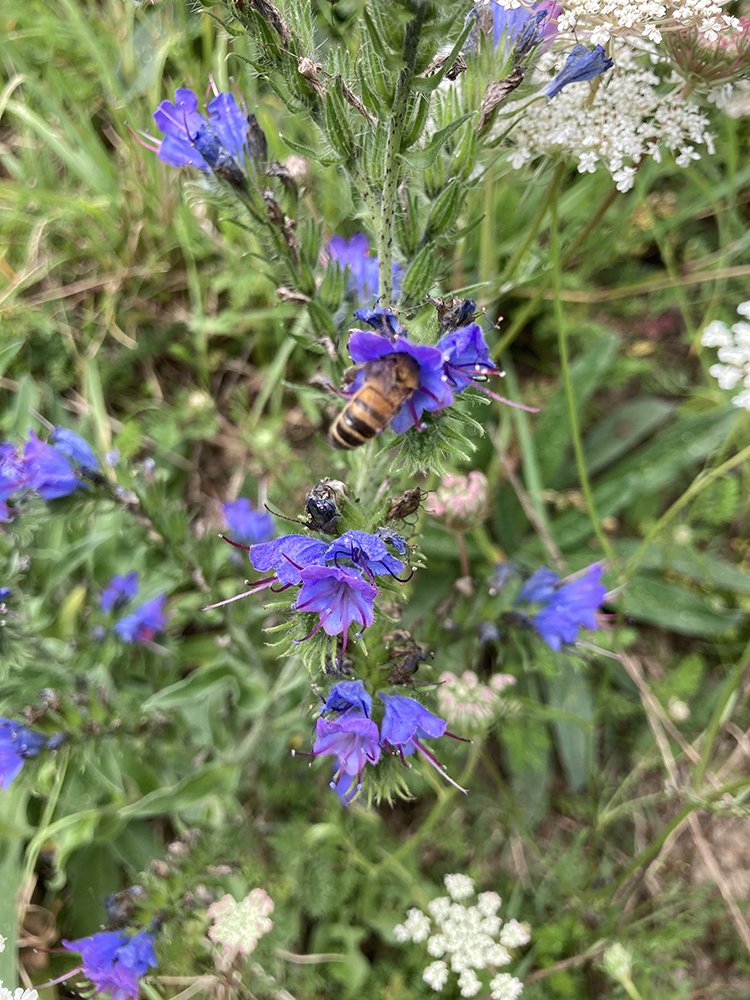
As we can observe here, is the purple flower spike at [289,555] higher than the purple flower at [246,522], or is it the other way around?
the purple flower spike at [289,555]

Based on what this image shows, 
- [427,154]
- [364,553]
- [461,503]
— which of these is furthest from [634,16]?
[461,503]

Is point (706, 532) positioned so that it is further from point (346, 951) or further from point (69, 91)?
point (69, 91)

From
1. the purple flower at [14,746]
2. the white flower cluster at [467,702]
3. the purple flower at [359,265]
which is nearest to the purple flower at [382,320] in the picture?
the purple flower at [359,265]

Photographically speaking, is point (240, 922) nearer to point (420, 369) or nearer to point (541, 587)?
point (541, 587)

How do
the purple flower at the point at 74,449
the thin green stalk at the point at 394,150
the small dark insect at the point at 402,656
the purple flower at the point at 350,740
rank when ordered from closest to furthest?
1. the thin green stalk at the point at 394,150
2. the purple flower at the point at 350,740
3. the small dark insect at the point at 402,656
4. the purple flower at the point at 74,449

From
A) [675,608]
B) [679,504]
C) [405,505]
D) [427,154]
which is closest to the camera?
[427,154]

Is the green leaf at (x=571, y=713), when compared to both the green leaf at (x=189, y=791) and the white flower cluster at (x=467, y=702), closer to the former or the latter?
Answer: the white flower cluster at (x=467, y=702)

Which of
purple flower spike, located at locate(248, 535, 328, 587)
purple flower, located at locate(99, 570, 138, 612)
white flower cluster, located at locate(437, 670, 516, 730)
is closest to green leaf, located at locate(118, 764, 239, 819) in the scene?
purple flower, located at locate(99, 570, 138, 612)
